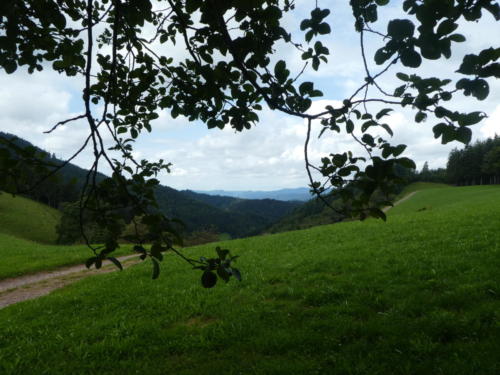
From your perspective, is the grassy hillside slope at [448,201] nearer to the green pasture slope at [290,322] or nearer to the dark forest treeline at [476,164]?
the green pasture slope at [290,322]

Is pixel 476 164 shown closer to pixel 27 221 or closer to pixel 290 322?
pixel 290 322

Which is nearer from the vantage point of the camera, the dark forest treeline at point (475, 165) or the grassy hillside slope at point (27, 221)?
the grassy hillside slope at point (27, 221)

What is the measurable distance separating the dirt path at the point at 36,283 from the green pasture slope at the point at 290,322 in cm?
285

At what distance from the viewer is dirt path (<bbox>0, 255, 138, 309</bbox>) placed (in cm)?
1147

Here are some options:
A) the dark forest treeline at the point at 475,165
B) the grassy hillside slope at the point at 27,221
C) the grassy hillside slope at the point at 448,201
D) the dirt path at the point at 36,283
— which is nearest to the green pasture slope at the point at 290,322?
the dirt path at the point at 36,283

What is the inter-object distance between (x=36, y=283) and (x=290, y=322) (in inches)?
505

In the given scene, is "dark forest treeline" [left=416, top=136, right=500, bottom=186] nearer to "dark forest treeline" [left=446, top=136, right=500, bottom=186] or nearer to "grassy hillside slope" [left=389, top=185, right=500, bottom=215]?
"dark forest treeline" [left=446, top=136, right=500, bottom=186]

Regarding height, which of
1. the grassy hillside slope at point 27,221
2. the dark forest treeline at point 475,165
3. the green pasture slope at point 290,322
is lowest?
the grassy hillside slope at point 27,221

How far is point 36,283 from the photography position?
13711 millimetres

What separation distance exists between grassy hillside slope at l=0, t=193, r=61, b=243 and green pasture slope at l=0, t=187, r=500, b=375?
245ft

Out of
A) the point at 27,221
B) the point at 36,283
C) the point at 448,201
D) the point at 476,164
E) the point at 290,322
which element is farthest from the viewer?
the point at 476,164

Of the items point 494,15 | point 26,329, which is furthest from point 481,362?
point 26,329

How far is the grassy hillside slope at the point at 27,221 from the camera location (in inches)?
2753

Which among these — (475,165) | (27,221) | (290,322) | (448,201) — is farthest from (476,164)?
(27,221)
